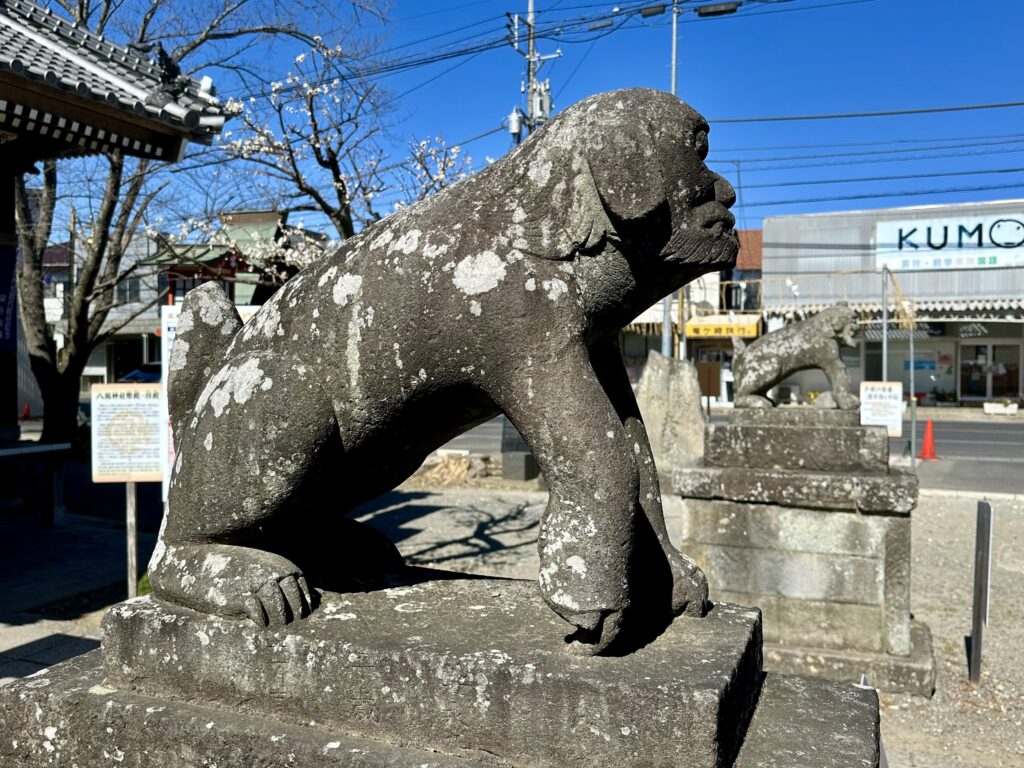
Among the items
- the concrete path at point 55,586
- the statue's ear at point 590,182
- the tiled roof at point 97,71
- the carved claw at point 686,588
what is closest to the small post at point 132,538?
the concrete path at point 55,586

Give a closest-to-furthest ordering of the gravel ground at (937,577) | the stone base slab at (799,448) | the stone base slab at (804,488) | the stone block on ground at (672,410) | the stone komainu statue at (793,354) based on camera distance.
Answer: the gravel ground at (937,577)
the stone base slab at (804,488)
the stone base slab at (799,448)
the stone komainu statue at (793,354)
the stone block on ground at (672,410)

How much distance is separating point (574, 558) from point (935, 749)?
3.27 m

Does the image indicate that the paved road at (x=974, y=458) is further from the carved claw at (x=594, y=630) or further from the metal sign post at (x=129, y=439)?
the carved claw at (x=594, y=630)

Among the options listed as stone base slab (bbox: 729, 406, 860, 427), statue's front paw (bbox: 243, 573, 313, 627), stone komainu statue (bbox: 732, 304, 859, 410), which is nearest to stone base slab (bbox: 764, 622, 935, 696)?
stone base slab (bbox: 729, 406, 860, 427)

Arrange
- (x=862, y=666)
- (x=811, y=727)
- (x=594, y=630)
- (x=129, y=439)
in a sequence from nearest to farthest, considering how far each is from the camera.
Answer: (x=594, y=630), (x=811, y=727), (x=862, y=666), (x=129, y=439)

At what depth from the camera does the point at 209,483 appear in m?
1.98

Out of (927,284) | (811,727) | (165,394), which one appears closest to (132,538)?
(165,394)

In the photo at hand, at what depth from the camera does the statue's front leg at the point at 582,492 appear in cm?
165

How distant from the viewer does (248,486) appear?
1.93 m

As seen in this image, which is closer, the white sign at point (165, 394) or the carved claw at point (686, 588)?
the carved claw at point (686, 588)

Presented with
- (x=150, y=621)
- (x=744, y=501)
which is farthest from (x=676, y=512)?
(x=150, y=621)

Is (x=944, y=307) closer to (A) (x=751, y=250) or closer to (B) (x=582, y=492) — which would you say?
(A) (x=751, y=250)

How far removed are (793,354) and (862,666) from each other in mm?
2524

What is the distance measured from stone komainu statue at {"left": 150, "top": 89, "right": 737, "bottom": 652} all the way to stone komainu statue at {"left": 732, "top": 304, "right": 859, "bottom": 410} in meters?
4.45
